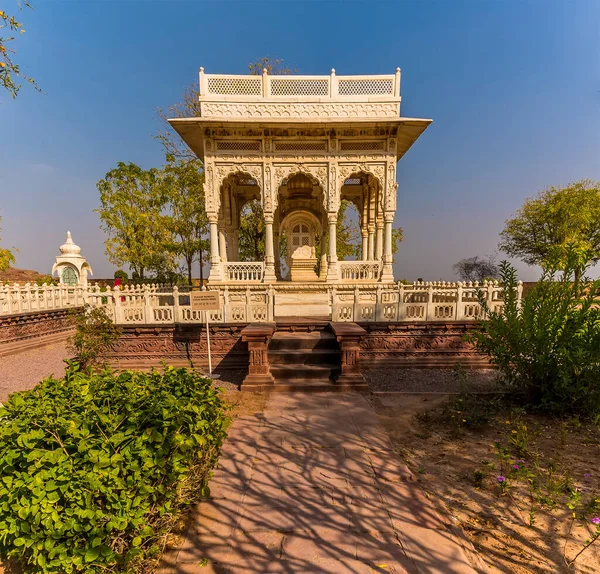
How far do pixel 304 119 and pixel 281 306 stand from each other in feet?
21.0

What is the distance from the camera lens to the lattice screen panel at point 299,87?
10.1 metres

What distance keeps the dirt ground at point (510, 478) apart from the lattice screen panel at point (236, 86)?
10842mm

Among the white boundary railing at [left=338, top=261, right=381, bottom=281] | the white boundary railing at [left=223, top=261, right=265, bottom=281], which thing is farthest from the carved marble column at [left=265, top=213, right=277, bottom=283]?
the white boundary railing at [left=338, top=261, right=381, bottom=281]

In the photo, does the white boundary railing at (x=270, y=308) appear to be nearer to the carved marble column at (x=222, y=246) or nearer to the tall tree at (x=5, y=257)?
the carved marble column at (x=222, y=246)

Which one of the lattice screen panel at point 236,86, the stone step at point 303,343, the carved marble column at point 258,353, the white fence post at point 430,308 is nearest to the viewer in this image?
the carved marble column at point 258,353

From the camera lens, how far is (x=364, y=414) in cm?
453

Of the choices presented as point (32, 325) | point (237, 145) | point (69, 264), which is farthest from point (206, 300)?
point (69, 264)

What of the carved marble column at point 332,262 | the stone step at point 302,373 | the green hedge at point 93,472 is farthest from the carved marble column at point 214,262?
the green hedge at point 93,472

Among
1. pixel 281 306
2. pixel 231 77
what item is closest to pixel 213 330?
pixel 281 306

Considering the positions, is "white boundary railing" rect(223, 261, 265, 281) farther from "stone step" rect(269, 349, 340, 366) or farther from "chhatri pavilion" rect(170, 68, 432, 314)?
"stone step" rect(269, 349, 340, 366)

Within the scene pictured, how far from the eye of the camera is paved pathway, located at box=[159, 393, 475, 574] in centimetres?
209

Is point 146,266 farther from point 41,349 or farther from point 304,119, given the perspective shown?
point 304,119

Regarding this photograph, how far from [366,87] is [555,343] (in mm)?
9915

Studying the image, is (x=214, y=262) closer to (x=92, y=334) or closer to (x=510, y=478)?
(x=92, y=334)
